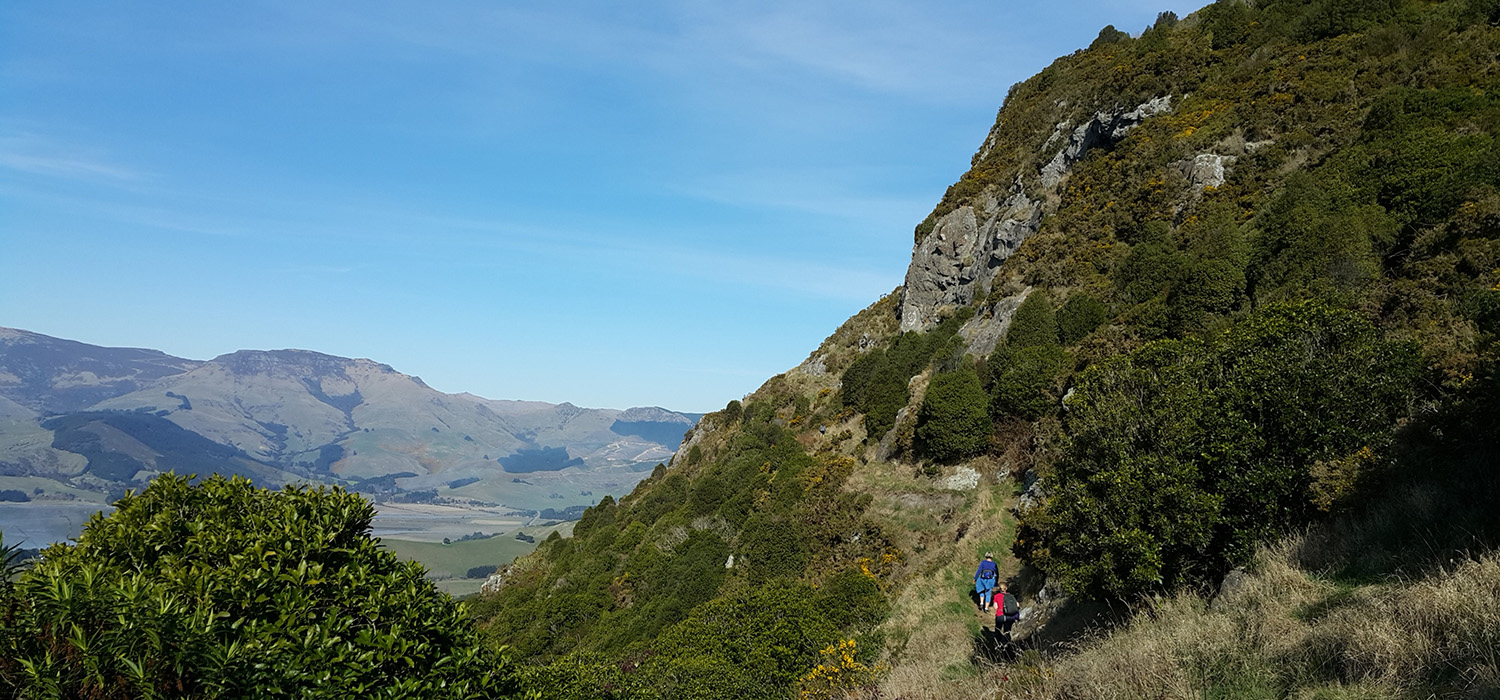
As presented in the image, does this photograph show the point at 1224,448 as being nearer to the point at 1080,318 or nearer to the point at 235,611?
the point at 235,611

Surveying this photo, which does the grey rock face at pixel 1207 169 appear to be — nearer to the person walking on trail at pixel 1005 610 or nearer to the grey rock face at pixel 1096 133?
the grey rock face at pixel 1096 133

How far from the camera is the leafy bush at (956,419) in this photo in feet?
88.5

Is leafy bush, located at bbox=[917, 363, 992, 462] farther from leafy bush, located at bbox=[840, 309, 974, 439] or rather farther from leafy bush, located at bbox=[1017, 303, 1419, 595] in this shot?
leafy bush, located at bbox=[1017, 303, 1419, 595]

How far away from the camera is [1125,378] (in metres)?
14.8

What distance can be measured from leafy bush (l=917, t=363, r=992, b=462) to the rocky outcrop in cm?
520

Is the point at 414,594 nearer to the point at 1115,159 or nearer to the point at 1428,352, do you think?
the point at 1428,352

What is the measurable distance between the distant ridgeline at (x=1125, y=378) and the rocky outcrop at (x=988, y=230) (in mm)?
222

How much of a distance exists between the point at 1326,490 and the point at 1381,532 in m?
1.45

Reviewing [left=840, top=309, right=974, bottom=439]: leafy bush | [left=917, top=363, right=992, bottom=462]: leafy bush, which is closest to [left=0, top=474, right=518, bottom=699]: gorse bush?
[left=917, top=363, right=992, bottom=462]: leafy bush

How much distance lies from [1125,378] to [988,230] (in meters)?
29.8

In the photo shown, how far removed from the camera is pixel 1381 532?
9.48m

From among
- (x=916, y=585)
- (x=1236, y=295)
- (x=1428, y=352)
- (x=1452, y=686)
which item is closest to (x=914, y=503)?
(x=916, y=585)

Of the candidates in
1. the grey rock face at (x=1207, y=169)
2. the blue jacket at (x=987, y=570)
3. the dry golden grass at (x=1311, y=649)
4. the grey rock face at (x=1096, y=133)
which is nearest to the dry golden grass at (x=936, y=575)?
the dry golden grass at (x=1311, y=649)

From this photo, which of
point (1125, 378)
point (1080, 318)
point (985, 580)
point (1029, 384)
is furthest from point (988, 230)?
point (985, 580)
